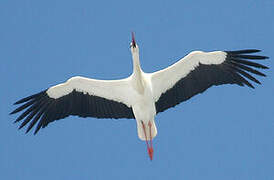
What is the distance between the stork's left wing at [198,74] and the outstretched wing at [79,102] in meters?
0.87

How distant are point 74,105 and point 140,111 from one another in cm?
166

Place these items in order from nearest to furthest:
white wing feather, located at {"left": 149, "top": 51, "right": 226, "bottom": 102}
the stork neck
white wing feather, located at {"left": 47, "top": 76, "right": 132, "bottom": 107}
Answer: the stork neck, white wing feather, located at {"left": 149, "top": 51, "right": 226, "bottom": 102}, white wing feather, located at {"left": 47, "top": 76, "right": 132, "bottom": 107}

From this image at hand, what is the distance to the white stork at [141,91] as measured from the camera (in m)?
Result: 16.3

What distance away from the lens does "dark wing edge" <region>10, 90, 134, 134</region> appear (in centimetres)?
1686

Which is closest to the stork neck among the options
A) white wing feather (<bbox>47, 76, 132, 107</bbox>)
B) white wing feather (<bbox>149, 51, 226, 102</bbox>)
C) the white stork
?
the white stork

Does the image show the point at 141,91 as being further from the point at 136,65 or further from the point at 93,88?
the point at 93,88

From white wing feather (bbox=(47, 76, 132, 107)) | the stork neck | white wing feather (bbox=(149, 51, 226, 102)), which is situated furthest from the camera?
white wing feather (bbox=(47, 76, 132, 107))

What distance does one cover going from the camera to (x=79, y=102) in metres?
17.0

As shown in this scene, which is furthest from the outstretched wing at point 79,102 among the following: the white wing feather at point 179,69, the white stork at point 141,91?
the white wing feather at point 179,69

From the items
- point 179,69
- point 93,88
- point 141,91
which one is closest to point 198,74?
point 179,69

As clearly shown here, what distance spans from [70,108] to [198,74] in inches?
122

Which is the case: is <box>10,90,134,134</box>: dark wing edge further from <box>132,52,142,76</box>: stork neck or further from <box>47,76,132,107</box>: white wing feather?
<box>132,52,142,76</box>: stork neck

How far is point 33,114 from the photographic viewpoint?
16.8 meters

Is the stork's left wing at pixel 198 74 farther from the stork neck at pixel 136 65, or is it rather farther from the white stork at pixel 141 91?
the stork neck at pixel 136 65
